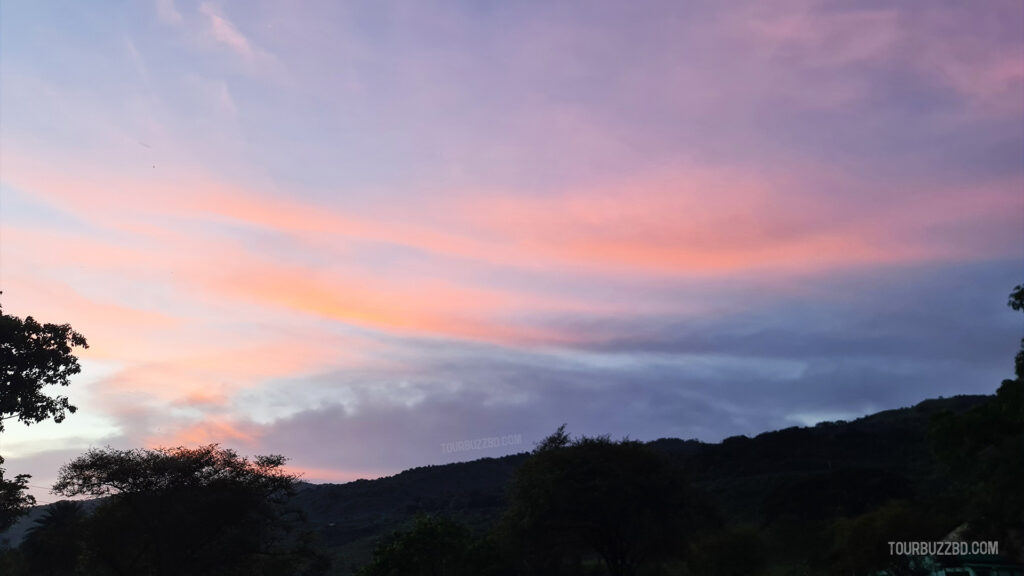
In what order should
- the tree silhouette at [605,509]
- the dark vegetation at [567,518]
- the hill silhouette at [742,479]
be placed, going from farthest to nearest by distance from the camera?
the hill silhouette at [742,479] → the tree silhouette at [605,509] → the dark vegetation at [567,518]

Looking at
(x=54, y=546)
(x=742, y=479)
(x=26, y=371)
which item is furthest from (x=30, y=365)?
(x=742, y=479)

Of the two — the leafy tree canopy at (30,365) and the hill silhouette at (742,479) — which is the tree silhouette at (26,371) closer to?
the leafy tree canopy at (30,365)

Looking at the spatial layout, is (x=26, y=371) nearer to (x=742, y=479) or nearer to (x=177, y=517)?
(x=177, y=517)

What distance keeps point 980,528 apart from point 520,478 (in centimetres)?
3069

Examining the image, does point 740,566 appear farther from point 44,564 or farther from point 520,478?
point 44,564

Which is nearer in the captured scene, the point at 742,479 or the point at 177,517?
the point at 177,517

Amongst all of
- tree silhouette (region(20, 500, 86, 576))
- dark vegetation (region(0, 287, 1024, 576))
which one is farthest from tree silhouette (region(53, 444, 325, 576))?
tree silhouette (region(20, 500, 86, 576))

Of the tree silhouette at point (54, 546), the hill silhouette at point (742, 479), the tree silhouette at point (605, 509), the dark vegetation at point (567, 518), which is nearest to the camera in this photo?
the dark vegetation at point (567, 518)

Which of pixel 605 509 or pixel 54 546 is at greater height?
pixel 605 509

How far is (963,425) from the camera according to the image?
34.5 m

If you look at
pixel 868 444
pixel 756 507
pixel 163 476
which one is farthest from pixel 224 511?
pixel 868 444

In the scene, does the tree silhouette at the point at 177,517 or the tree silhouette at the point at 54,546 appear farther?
the tree silhouette at the point at 54,546

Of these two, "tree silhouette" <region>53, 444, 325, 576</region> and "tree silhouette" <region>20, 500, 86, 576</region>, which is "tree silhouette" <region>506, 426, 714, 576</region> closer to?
"tree silhouette" <region>53, 444, 325, 576</region>

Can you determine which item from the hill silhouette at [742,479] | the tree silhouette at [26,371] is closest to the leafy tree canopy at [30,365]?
the tree silhouette at [26,371]
